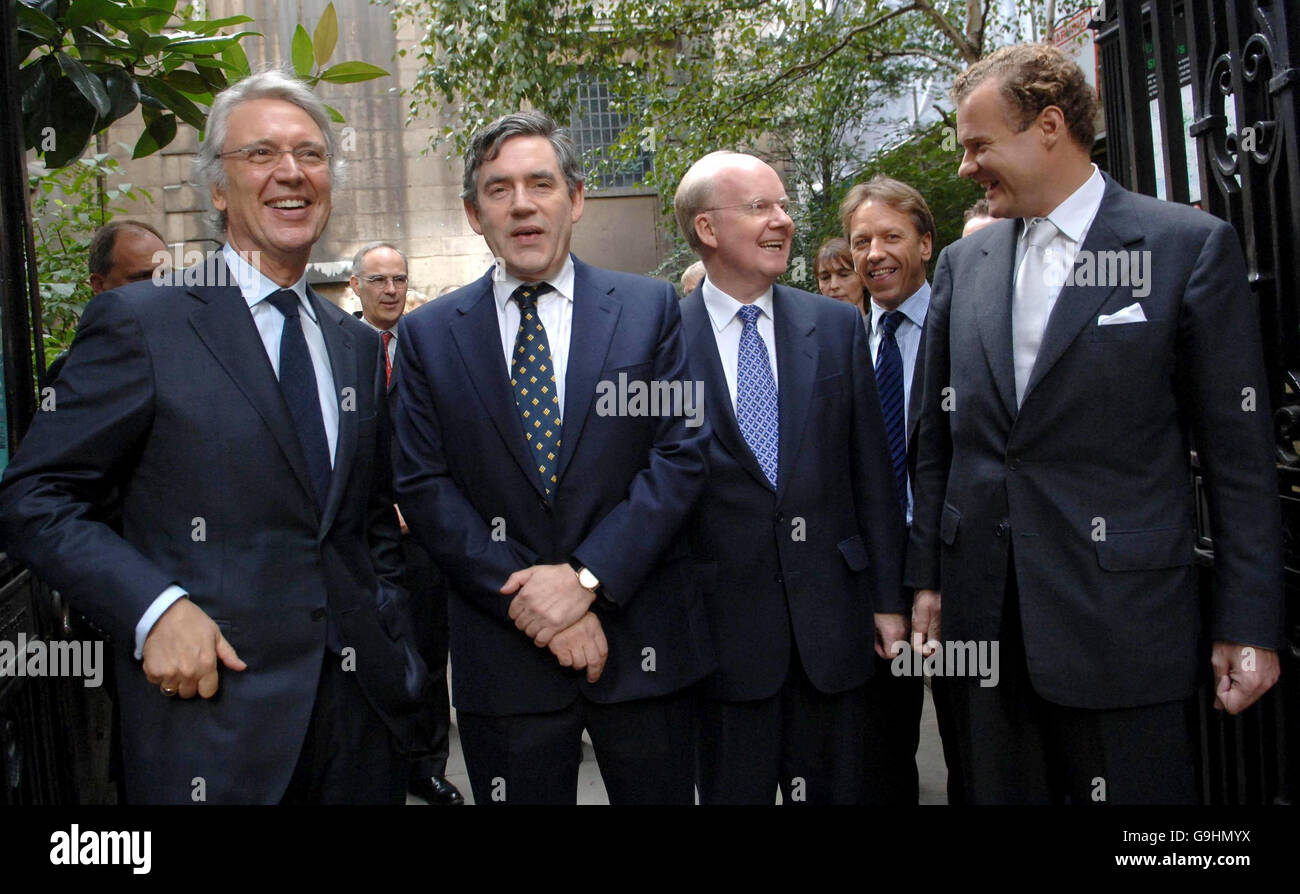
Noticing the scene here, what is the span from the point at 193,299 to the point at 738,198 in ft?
5.16

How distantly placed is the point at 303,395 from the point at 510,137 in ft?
2.91

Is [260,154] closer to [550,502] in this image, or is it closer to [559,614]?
[550,502]

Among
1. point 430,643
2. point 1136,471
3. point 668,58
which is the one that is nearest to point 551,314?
point 1136,471

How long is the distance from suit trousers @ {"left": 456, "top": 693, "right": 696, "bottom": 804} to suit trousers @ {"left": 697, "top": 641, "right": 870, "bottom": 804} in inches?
12.5

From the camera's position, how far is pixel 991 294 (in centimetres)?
277

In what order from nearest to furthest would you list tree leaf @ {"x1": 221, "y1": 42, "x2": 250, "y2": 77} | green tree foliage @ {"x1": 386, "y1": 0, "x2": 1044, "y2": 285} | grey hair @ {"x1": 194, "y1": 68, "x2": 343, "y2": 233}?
1. grey hair @ {"x1": 194, "y1": 68, "x2": 343, "y2": 233}
2. tree leaf @ {"x1": 221, "y1": 42, "x2": 250, "y2": 77}
3. green tree foliage @ {"x1": 386, "y1": 0, "x2": 1044, "y2": 285}

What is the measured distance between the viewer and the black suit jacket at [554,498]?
102 inches

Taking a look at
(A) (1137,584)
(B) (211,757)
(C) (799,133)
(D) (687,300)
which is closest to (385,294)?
(D) (687,300)

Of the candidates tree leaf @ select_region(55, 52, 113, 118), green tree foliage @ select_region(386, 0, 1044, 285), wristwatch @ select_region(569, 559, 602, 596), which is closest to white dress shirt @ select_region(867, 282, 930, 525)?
wristwatch @ select_region(569, 559, 602, 596)

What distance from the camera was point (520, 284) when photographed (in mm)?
2799

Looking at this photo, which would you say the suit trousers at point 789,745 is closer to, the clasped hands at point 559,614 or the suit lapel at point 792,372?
the suit lapel at point 792,372

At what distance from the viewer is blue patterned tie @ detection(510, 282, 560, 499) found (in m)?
2.65

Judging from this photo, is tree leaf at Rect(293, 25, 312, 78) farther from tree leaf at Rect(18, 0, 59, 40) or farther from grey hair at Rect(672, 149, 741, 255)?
grey hair at Rect(672, 149, 741, 255)
